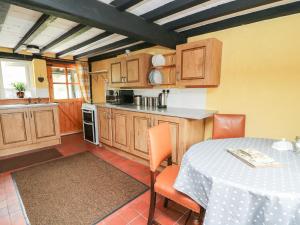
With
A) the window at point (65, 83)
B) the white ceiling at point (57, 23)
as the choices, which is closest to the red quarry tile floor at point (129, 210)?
the white ceiling at point (57, 23)

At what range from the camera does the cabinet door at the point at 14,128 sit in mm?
3133

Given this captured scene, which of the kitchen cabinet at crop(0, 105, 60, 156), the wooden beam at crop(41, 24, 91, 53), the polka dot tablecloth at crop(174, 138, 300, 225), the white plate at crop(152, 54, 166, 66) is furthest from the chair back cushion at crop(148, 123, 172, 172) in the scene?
the kitchen cabinet at crop(0, 105, 60, 156)

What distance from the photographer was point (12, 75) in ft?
12.6

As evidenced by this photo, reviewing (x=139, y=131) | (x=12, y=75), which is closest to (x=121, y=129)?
(x=139, y=131)

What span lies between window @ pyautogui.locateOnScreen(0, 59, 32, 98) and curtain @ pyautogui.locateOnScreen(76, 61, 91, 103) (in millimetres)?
1106

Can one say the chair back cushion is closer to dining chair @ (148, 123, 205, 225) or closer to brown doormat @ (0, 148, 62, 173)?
dining chair @ (148, 123, 205, 225)

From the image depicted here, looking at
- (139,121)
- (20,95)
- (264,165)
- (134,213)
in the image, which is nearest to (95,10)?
(139,121)

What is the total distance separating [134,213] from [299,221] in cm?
140

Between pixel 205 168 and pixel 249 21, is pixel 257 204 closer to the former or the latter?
pixel 205 168

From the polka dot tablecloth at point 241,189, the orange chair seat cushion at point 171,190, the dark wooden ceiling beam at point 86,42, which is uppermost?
the dark wooden ceiling beam at point 86,42

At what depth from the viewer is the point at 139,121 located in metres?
2.78

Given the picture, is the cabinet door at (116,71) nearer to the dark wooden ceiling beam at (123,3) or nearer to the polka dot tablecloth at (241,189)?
the dark wooden ceiling beam at (123,3)

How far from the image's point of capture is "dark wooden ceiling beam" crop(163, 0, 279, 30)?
1629 mm

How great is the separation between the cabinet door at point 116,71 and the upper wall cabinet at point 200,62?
1379 millimetres
